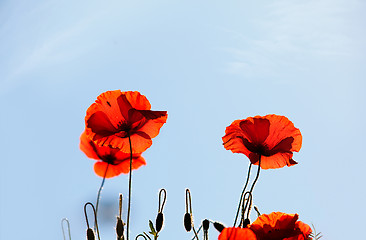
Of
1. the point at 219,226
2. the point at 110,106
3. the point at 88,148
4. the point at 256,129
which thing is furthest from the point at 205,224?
the point at 88,148

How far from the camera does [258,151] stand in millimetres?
1089

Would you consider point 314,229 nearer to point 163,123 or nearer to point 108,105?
point 163,123

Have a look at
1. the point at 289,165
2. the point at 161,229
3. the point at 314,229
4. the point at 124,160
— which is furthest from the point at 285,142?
the point at 124,160

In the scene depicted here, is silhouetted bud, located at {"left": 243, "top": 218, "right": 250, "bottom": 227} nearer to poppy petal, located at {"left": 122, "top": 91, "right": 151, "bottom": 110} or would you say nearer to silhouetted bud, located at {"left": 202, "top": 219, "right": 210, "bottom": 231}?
silhouetted bud, located at {"left": 202, "top": 219, "right": 210, "bottom": 231}

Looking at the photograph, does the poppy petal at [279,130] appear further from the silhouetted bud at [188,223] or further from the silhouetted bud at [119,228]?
the silhouetted bud at [119,228]

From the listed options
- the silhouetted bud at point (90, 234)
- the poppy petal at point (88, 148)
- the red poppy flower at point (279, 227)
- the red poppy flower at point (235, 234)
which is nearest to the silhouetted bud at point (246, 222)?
→ the red poppy flower at point (279, 227)

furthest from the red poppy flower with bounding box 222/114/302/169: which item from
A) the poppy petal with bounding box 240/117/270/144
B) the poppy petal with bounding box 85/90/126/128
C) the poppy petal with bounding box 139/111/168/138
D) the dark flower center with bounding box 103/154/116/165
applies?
the dark flower center with bounding box 103/154/116/165

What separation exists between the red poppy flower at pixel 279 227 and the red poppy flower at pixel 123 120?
0.34 metres

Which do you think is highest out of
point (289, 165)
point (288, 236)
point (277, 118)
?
point (277, 118)

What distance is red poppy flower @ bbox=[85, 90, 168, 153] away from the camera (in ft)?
3.65

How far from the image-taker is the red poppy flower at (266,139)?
1.08 m

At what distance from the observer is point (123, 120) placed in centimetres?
114

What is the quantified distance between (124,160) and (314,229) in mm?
560

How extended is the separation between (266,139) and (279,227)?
27cm
